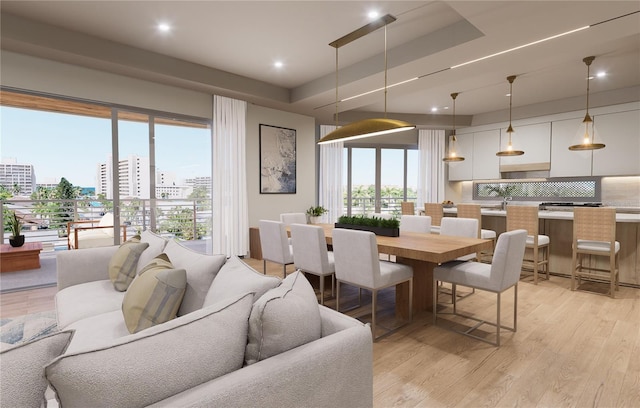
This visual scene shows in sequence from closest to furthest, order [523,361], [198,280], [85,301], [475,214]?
[198,280] → [85,301] → [523,361] → [475,214]

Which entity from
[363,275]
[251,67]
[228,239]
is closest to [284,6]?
[251,67]

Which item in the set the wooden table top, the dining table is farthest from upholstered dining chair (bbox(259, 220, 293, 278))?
the wooden table top

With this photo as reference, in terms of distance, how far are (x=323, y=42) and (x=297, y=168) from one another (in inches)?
111

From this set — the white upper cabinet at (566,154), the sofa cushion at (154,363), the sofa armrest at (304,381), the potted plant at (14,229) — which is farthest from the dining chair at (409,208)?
the potted plant at (14,229)

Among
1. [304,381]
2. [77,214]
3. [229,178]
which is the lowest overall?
[304,381]

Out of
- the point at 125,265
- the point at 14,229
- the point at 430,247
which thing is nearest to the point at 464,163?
the point at 430,247

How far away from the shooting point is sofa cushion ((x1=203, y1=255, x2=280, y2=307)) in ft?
4.50

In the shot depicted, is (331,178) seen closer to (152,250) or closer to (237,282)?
(152,250)

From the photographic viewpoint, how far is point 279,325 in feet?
3.56

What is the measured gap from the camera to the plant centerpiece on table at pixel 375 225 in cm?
333

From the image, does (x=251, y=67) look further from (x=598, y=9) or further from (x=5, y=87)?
(x=598, y=9)

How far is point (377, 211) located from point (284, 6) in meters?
5.22

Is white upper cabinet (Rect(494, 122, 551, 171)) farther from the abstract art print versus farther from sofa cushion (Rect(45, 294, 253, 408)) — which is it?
sofa cushion (Rect(45, 294, 253, 408))

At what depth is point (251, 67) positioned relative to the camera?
466 centimetres
